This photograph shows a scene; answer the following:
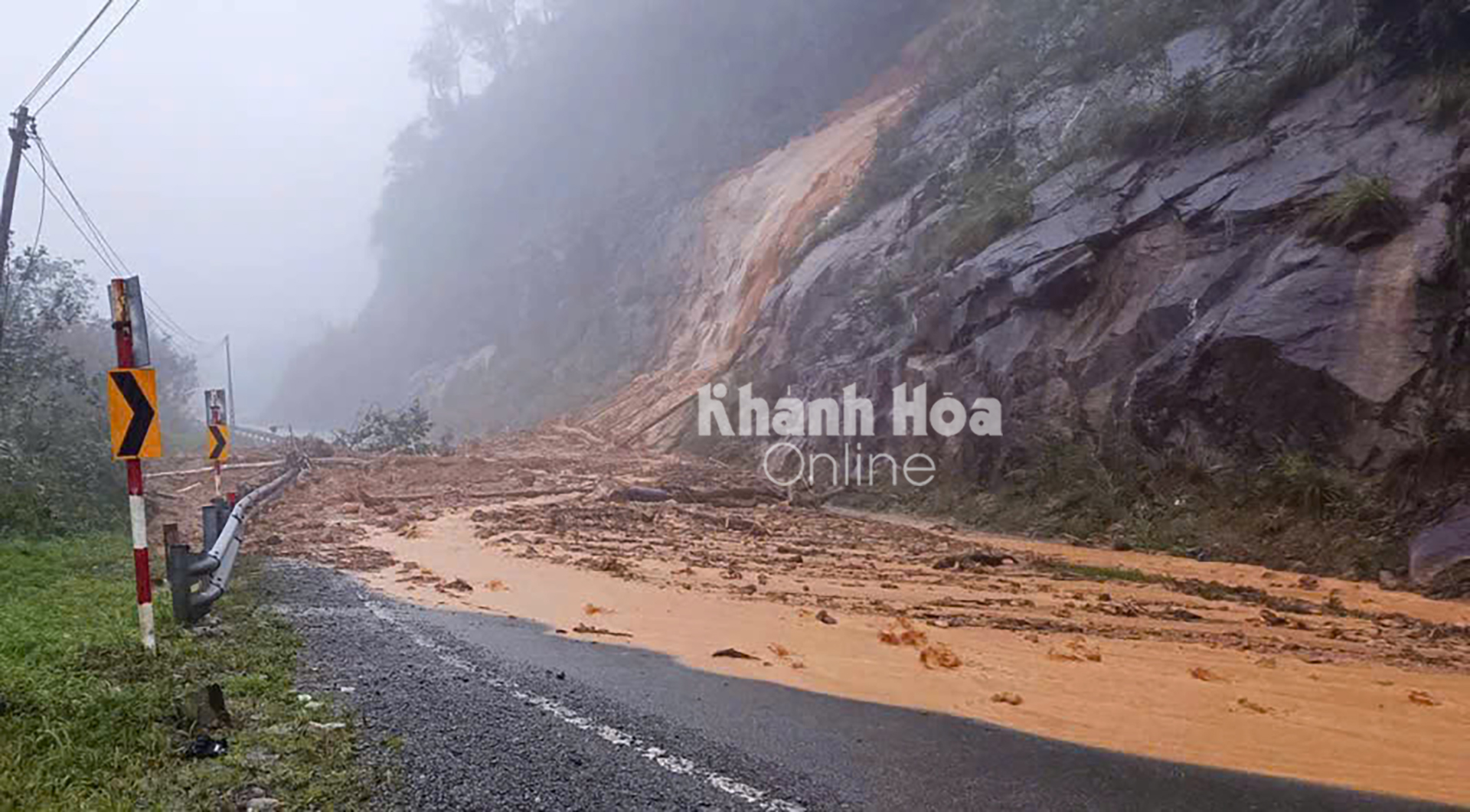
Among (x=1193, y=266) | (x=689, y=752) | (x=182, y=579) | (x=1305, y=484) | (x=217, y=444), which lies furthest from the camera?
(x=217, y=444)

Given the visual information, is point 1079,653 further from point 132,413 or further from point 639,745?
point 132,413

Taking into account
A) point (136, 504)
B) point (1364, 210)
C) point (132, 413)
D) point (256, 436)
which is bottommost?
point (256, 436)

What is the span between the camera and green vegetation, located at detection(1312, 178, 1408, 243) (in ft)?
37.1

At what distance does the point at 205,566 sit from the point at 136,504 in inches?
48.8

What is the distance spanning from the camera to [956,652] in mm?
7004

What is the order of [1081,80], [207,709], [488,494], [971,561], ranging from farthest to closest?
[1081,80] < [488,494] < [971,561] < [207,709]

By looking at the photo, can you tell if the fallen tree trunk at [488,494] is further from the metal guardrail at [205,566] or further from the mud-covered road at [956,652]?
the metal guardrail at [205,566]

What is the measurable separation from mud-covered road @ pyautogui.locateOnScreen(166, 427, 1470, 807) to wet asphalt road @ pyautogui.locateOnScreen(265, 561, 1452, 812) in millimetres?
29

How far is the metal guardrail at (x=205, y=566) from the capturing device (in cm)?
721

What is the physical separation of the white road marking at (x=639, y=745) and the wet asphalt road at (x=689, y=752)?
0.01 meters

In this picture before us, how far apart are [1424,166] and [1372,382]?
299 cm

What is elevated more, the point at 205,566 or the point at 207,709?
the point at 205,566

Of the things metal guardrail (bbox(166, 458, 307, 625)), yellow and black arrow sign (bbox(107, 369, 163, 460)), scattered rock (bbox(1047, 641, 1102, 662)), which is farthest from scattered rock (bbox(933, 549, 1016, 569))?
yellow and black arrow sign (bbox(107, 369, 163, 460))

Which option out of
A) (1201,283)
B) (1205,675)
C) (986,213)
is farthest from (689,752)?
(986,213)
